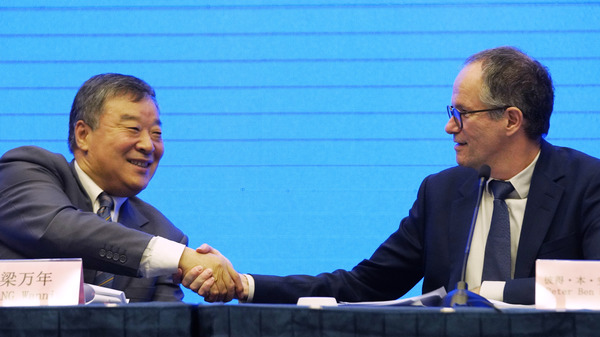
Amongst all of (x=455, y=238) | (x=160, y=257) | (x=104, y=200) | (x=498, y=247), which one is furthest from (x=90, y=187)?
(x=498, y=247)

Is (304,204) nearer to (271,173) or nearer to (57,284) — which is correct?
(271,173)

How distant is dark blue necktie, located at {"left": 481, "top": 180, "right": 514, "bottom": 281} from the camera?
2391 mm

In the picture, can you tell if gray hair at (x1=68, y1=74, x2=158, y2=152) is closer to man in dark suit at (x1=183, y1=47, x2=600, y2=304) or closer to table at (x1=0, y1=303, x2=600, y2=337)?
man in dark suit at (x1=183, y1=47, x2=600, y2=304)

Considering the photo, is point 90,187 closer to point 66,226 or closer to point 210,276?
point 66,226

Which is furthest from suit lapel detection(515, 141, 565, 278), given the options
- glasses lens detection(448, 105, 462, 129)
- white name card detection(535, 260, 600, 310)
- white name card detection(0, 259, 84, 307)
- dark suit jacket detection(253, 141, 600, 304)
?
white name card detection(0, 259, 84, 307)

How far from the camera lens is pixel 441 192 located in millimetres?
2648

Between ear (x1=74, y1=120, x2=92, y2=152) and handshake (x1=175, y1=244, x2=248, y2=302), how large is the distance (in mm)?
532

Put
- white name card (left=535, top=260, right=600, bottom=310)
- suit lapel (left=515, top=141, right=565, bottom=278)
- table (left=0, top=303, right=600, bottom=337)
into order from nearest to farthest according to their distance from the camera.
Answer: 1. table (left=0, top=303, right=600, bottom=337)
2. white name card (left=535, top=260, right=600, bottom=310)
3. suit lapel (left=515, top=141, right=565, bottom=278)

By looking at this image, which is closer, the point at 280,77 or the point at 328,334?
the point at 328,334

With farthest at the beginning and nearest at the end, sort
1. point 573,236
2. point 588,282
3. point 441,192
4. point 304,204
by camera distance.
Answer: point 304,204 → point 441,192 → point 573,236 → point 588,282

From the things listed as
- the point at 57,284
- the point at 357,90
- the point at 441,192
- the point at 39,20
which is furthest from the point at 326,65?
the point at 57,284

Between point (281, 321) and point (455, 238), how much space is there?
1244 millimetres

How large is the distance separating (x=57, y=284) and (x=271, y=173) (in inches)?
56.0

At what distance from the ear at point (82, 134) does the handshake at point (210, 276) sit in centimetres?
53
